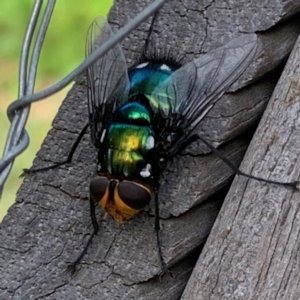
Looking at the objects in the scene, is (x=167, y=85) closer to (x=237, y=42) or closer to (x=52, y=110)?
(x=237, y=42)

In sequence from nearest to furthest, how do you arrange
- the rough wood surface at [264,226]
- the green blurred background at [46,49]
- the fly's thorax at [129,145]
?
the rough wood surface at [264,226], the fly's thorax at [129,145], the green blurred background at [46,49]

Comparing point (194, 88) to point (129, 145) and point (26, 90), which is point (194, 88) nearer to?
point (129, 145)

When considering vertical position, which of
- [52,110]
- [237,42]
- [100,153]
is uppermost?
[237,42]

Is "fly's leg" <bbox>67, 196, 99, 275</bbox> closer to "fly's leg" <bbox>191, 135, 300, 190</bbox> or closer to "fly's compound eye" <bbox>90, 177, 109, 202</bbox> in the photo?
"fly's compound eye" <bbox>90, 177, 109, 202</bbox>

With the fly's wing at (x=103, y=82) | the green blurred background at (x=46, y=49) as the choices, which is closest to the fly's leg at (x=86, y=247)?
the fly's wing at (x=103, y=82)

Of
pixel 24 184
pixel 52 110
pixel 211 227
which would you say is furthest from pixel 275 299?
pixel 52 110

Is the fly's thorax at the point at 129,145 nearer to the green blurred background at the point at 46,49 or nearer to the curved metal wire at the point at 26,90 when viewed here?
the curved metal wire at the point at 26,90
